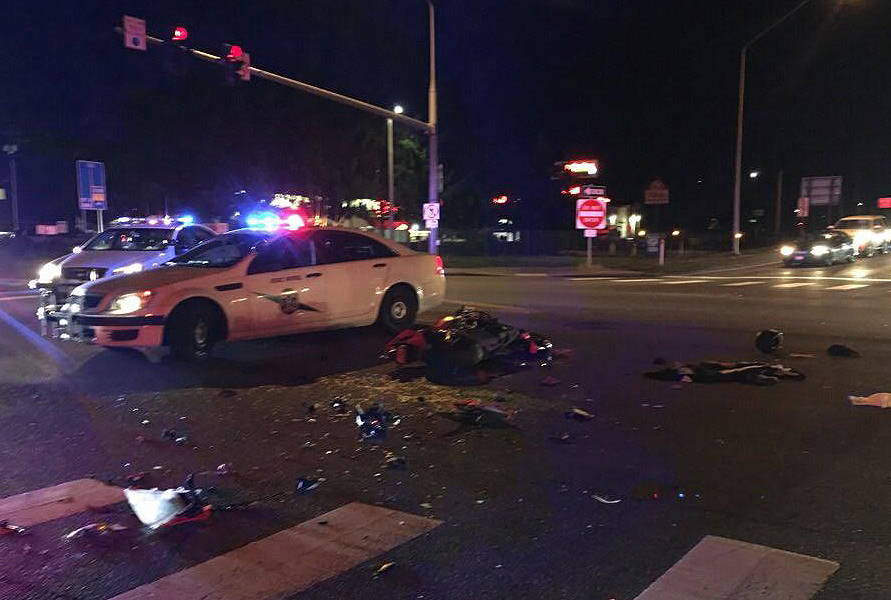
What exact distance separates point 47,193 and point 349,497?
8140 cm

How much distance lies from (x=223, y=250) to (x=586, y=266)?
2389 cm

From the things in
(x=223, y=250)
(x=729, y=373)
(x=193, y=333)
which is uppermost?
(x=223, y=250)

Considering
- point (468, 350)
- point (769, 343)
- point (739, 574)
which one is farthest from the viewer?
point (769, 343)

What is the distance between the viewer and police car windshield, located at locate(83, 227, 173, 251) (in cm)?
1479

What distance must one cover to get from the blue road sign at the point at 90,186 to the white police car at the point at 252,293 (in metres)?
14.6

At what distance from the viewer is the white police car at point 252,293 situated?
907 cm

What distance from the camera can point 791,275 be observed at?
87.1 feet

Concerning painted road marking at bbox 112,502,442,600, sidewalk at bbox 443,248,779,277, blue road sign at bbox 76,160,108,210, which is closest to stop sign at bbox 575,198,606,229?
sidewalk at bbox 443,248,779,277

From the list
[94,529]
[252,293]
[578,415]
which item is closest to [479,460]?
[578,415]

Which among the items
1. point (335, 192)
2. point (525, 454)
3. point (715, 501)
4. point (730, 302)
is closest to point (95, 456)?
point (525, 454)

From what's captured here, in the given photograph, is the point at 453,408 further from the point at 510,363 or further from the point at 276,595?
the point at 276,595

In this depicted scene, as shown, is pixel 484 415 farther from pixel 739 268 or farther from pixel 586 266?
pixel 739 268

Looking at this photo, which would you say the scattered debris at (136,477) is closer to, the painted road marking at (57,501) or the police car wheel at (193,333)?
the painted road marking at (57,501)

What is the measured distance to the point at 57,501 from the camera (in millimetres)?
5082
